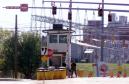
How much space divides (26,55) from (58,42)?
441cm

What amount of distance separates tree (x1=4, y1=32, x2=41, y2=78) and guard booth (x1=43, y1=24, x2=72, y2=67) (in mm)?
2190

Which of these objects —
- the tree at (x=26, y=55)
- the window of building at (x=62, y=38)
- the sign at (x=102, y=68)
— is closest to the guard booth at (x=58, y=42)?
the window of building at (x=62, y=38)

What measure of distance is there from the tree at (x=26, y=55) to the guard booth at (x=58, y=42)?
219 cm

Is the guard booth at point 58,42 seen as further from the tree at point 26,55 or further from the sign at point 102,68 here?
the sign at point 102,68

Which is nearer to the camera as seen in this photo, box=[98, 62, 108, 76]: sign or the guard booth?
box=[98, 62, 108, 76]: sign

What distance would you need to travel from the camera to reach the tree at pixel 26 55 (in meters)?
54.3

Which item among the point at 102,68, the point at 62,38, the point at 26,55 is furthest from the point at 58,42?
the point at 102,68

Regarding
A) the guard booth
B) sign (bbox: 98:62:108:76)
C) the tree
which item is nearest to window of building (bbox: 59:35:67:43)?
the guard booth

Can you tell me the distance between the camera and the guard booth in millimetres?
52031

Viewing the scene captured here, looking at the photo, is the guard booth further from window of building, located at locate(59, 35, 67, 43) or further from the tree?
the tree

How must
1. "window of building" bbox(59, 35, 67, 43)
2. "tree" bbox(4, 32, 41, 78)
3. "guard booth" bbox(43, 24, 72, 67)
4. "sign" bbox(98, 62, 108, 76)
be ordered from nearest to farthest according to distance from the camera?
"sign" bbox(98, 62, 108, 76) < "guard booth" bbox(43, 24, 72, 67) < "window of building" bbox(59, 35, 67, 43) < "tree" bbox(4, 32, 41, 78)

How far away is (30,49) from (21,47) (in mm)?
1274

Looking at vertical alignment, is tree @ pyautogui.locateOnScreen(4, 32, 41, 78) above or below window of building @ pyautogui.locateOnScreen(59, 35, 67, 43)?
below

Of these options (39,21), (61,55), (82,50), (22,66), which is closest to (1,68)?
(22,66)
